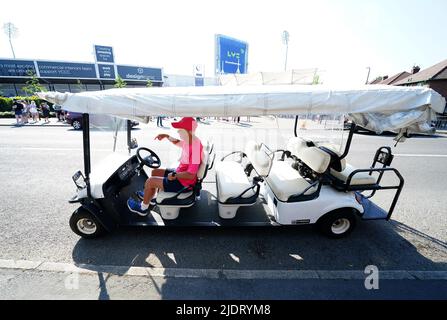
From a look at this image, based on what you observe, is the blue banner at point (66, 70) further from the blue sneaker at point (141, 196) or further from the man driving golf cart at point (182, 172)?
the man driving golf cart at point (182, 172)

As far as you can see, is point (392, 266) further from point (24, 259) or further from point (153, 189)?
point (24, 259)

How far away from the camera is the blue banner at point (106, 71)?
31.0 m

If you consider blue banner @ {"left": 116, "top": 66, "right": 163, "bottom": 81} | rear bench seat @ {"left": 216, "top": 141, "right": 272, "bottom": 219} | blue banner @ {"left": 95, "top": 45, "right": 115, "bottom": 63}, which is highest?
blue banner @ {"left": 95, "top": 45, "right": 115, "bottom": 63}

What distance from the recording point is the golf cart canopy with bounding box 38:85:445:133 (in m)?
2.23

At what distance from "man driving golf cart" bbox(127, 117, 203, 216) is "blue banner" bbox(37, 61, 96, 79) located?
35.4 meters

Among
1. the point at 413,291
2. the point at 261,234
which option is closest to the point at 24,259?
the point at 261,234

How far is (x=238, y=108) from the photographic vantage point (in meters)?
2.26

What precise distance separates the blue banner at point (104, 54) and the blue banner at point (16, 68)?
320 inches

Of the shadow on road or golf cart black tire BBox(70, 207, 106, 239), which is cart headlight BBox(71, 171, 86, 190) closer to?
golf cart black tire BBox(70, 207, 106, 239)

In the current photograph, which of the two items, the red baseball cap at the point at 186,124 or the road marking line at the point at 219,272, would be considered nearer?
the road marking line at the point at 219,272

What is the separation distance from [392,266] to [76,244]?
4138 mm

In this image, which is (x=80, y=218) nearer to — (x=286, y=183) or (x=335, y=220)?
(x=286, y=183)

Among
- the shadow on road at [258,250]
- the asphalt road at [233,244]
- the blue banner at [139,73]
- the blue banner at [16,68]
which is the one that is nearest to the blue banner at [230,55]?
the asphalt road at [233,244]

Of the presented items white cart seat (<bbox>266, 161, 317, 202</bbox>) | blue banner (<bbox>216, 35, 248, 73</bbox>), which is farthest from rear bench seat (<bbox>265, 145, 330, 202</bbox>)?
blue banner (<bbox>216, 35, 248, 73</bbox>)
